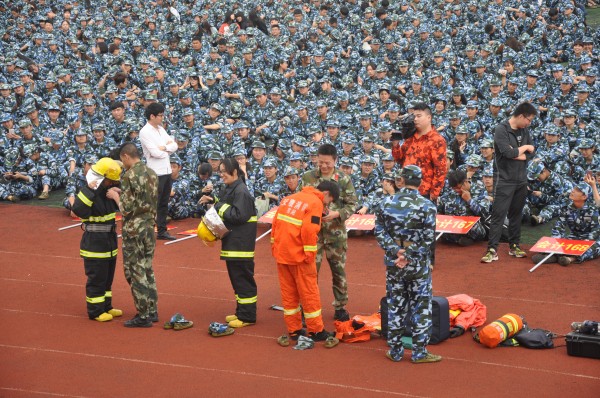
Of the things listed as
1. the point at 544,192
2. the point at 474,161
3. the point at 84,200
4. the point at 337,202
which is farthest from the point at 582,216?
the point at 84,200

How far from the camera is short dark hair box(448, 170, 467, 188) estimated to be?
11172 mm

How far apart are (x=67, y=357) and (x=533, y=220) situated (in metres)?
6.51

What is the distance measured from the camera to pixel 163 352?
772 centimetres

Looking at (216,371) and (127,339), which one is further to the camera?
(127,339)

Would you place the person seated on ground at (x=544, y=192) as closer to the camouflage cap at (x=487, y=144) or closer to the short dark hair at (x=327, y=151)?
the camouflage cap at (x=487, y=144)

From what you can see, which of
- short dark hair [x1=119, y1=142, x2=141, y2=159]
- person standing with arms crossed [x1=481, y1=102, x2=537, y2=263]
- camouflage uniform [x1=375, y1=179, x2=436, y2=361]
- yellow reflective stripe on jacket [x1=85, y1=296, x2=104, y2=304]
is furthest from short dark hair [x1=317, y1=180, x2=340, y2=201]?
person standing with arms crossed [x1=481, y1=102, x2=537, y2=263]

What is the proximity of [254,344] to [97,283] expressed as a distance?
67.8 inches

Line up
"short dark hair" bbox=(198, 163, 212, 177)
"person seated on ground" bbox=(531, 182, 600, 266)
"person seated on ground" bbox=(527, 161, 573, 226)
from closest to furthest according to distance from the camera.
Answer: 1. "person seated on ground" bbox=(531, 182, 600, 266)
2. "person seated on ground" bbox=(527, 161, 573, 226)
3. "short dark hair" bbox=(198, 163, 212, 177)

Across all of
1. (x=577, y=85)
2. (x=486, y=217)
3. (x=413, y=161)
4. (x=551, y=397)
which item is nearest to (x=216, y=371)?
(x=551, y=397)

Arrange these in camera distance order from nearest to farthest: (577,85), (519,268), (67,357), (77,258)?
(67,357), (519,268), (77,258), (577,85)

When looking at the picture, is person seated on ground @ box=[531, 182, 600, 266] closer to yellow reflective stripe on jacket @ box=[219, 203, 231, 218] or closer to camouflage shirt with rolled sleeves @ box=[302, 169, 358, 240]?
camouflage shirt with rolled sleeves @ box=[302, 169, 358, 240]

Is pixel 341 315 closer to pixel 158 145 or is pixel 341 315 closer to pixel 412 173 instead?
pixel 412 173

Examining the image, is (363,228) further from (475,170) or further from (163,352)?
(163,352)

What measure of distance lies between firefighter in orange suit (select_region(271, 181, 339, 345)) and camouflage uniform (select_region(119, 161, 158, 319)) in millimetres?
1344
